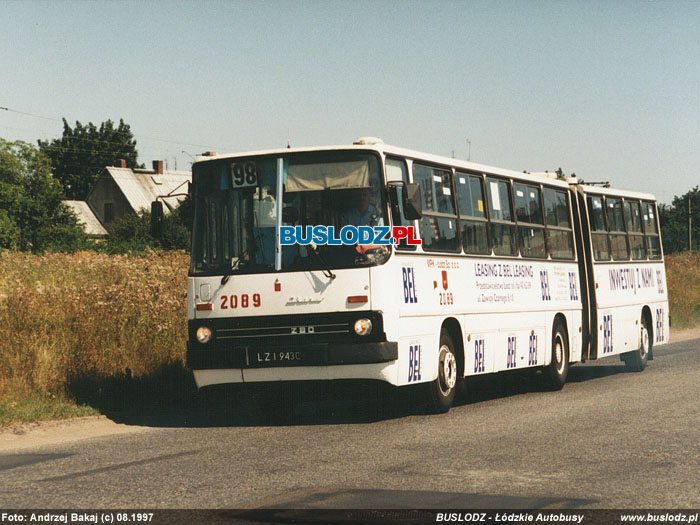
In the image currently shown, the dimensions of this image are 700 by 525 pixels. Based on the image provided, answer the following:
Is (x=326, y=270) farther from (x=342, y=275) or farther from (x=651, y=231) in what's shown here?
(x=651, y=231)

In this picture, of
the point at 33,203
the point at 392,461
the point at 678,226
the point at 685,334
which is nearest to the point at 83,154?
the point at 33,203

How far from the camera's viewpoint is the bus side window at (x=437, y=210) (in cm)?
1361

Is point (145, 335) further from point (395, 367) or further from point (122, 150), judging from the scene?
point (122, 150)

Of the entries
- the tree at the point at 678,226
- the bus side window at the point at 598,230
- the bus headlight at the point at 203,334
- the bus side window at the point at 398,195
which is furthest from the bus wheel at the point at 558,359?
the tree at the point at 678,226

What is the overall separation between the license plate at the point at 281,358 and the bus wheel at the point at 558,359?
5941mm

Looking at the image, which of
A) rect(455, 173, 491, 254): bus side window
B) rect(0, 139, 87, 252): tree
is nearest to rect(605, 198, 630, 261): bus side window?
rect(455, 173, 491, 254): bus side window

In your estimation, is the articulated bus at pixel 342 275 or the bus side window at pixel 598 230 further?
the bus side window at pixel 598 230

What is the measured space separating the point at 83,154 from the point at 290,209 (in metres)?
96.2

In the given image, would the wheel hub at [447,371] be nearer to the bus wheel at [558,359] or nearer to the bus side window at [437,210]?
the bus side window at [437,210]

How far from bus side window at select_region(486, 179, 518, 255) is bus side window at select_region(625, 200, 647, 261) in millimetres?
5592

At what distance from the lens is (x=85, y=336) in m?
15.8

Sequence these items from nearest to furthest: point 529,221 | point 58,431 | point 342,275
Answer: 1. point 342,275
2. point 58,431
3. point 529,221

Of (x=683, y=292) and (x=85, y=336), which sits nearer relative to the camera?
(x=85, y=336)

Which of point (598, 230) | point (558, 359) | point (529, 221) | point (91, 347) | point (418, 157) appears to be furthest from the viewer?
point (598, 230)
